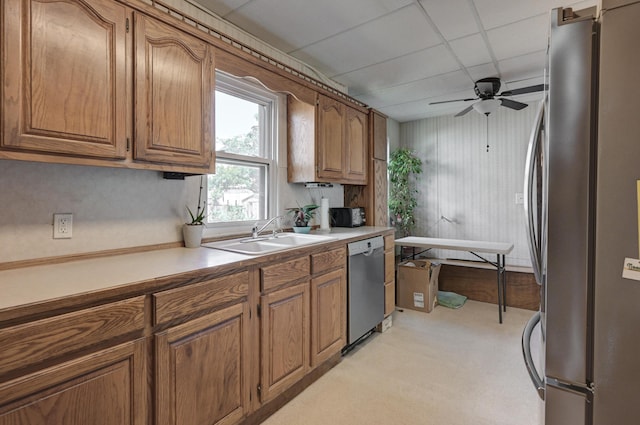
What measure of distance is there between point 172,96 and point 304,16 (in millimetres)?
1180

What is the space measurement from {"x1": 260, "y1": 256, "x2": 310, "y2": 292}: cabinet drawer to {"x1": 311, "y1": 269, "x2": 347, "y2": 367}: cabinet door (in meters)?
0.15

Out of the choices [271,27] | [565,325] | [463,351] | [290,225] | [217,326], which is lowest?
[463,351]

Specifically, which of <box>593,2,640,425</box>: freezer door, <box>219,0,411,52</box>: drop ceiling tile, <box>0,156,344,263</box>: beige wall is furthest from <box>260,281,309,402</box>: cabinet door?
<box>219,0,411,52</box>: drop ceiling tile

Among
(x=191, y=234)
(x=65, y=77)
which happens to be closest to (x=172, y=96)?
(x=65, y=77)

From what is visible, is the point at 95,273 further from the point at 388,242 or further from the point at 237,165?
the point at 388,242

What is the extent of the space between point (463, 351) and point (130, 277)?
257 cm

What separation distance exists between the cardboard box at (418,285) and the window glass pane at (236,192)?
190 cm

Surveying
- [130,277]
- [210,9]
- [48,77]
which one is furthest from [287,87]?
[130,277]

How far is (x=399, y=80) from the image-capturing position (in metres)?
3.50

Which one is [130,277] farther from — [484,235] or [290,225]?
[484,235]

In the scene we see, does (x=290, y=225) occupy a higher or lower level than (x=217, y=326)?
higher

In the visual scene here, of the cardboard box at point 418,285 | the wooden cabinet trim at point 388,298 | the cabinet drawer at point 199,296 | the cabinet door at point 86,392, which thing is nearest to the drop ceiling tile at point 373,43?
the cabinet drawer at point 199,296

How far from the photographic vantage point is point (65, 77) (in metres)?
1.32

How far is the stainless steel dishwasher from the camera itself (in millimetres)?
2555
